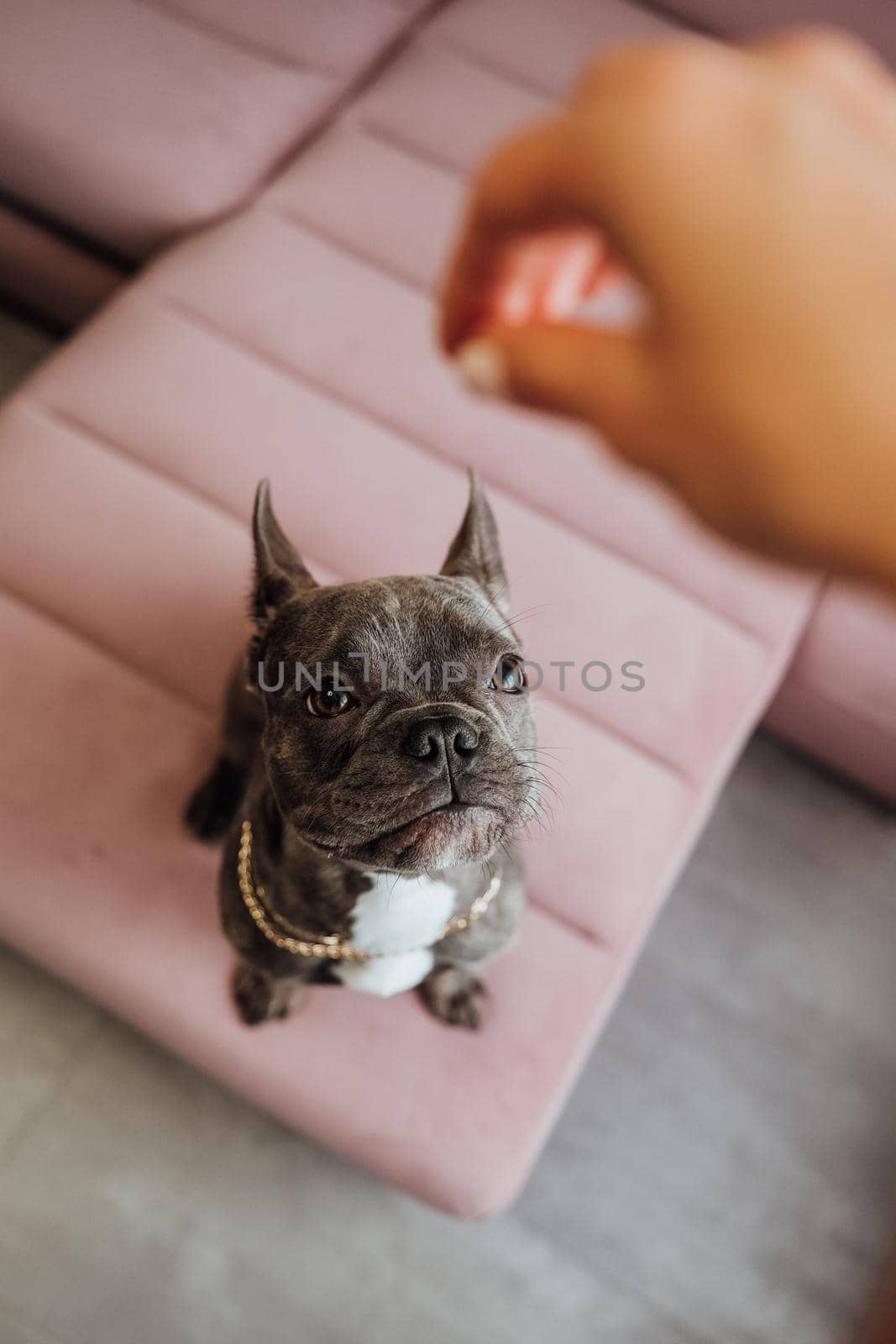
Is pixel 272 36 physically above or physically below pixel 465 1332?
above

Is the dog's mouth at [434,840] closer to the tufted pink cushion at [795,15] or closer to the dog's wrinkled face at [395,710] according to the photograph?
the dog's wrinkled face at [395,710]

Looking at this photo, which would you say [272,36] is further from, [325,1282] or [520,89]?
[325,1282]

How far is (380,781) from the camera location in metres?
1.20

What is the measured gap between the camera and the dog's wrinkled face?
1196 mm

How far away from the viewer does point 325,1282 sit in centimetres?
212

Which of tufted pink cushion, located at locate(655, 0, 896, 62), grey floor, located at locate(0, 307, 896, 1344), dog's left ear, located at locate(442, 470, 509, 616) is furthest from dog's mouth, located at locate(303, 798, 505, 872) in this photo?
tufted pink cushion, located at locate(655, 0, 896, 62)

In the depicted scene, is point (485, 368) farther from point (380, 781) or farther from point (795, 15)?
point (795, 15)

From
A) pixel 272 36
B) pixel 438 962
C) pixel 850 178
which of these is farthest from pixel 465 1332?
pixel 272 36

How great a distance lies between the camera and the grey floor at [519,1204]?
210 cm

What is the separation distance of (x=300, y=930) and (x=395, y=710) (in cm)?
44

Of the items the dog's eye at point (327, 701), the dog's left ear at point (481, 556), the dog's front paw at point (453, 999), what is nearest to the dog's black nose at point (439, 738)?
the dog's eye at point (327, 701)

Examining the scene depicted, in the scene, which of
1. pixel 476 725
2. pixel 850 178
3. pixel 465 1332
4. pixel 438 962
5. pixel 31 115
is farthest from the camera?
pixel 31 115

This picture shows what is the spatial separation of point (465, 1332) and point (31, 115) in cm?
300

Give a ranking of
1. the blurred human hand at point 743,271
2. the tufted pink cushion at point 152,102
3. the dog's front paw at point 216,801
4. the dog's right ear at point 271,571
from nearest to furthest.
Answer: the blurred human hand at point 743,271 → the dog's right ear at point 271,571 → the dog's front paw at point 216,801 → the tufted pink cushion at point 152,102
